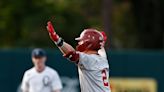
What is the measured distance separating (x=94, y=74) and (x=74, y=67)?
9640mm

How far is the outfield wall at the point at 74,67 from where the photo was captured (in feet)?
60.5

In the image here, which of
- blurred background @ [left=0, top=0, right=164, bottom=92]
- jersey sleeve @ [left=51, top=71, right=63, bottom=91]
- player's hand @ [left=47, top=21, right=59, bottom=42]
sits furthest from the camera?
blurred background @ [left=0, top=0, right=164, bottom=92]

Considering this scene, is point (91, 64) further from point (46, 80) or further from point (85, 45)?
point (46, 80)

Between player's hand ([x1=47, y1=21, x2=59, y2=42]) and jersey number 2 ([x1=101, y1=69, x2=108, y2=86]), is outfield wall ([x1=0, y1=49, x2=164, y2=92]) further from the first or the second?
player's hand ([x1=47, y1=21, x2=59, y2=42])

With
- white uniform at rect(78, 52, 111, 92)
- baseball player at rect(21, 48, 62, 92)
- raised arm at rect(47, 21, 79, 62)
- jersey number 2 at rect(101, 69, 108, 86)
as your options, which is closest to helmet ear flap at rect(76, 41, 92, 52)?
white uniform at rect(78, 52, 111, 92)

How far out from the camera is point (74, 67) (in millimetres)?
18516

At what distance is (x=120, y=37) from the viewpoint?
32.7m

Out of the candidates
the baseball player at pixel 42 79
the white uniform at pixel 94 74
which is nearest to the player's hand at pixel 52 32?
the white uniform at pixel 94 74

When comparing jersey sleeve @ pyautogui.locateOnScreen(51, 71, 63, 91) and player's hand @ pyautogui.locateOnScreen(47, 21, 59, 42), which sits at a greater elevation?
player's hand @ pyautogui.locateOnScreen(47, 21, 59, 42)

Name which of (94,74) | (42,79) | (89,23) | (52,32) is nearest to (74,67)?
(42,79)

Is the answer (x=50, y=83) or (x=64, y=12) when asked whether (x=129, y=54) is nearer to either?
(x=50, y=83)

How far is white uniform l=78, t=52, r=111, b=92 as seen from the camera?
881cm

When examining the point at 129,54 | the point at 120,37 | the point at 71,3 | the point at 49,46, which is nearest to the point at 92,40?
the point at 129,54

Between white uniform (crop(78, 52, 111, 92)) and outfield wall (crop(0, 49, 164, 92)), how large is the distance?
9452mm
